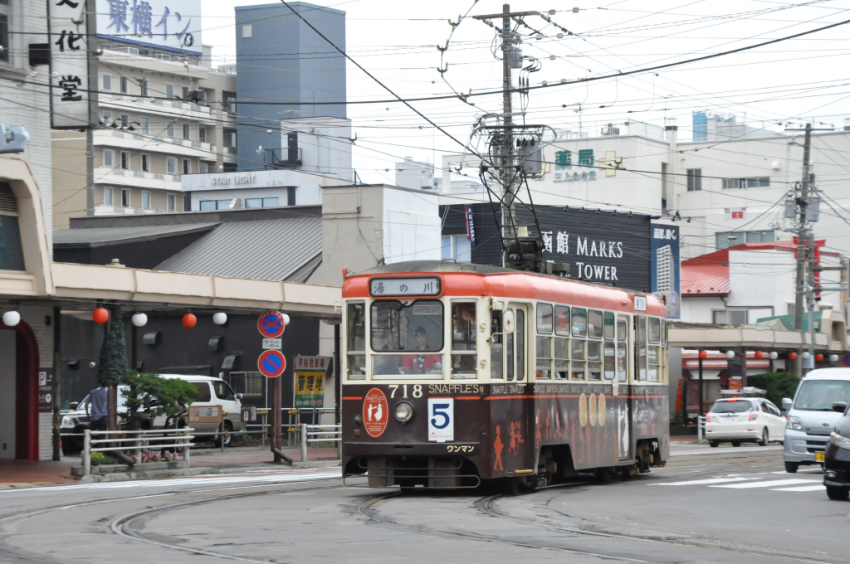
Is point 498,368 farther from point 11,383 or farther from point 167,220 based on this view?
point 167,220

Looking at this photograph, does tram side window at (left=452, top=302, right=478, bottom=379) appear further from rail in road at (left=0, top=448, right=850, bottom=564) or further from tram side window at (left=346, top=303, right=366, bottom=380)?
rail in road at (left=0, top=448, right=850, bottom=564)

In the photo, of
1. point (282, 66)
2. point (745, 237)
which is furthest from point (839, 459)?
point (282, 66)

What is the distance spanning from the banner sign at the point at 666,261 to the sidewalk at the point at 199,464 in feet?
82.4

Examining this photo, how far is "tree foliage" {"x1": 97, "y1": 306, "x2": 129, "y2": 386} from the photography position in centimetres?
2336

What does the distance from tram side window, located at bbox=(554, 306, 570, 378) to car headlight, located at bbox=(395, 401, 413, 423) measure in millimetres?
2760

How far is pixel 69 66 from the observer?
25016 millimetres

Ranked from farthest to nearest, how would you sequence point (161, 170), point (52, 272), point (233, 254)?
point (161, 170) → point (233, 254) → point (52, 272)

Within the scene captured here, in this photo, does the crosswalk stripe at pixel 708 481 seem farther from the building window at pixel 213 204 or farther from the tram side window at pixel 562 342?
the building window at pixel 213 204

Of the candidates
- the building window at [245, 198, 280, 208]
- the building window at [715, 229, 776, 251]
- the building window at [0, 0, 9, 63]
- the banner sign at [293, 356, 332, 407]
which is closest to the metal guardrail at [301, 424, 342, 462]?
the banner sign at [293, 356, 332, 407]

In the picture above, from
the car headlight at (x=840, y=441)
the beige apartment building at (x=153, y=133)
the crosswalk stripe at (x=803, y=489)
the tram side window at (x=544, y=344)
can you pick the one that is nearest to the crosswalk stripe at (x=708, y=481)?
the crosswalk stripe at (x=803, y=489)

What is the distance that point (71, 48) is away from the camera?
25.1 meters

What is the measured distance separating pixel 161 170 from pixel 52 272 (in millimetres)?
63539

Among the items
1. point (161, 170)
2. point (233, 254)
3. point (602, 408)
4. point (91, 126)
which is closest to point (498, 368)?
point (602, 408)

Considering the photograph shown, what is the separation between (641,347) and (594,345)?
2218 millimetres
